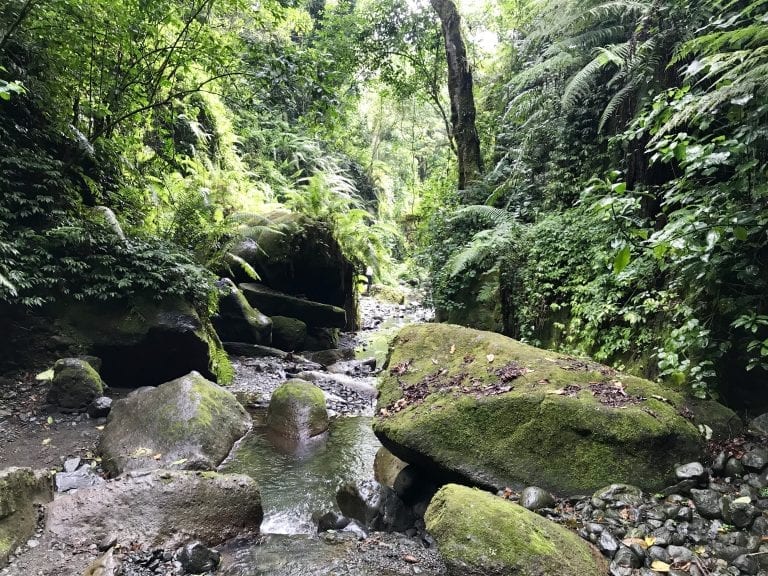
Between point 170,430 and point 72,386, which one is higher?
point 72,386

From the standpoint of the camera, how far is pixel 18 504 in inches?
128

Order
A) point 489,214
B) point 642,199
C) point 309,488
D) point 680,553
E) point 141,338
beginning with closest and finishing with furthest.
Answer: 1. point 680,553
2. point 309,488
3. point 642,199
4. point 141,338
5. point 489,214

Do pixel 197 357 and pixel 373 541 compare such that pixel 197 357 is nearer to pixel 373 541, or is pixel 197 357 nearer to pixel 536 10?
pixel 373 541

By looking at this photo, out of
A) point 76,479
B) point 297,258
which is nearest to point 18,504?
point 76,479

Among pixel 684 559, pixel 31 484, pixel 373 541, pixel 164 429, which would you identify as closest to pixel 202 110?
pixel 164 429

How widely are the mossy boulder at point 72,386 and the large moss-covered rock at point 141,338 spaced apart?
23.0 inches

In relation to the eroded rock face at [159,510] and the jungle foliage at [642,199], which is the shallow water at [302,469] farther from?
the jungle foliage at [642,199]

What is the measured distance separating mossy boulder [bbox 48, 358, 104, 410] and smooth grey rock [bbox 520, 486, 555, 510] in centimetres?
513

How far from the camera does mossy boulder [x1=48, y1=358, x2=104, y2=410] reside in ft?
18.0

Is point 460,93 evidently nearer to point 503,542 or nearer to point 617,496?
point 617,496

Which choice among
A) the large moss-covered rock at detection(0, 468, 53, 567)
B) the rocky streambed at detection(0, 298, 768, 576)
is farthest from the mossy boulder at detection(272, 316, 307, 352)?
the large moss-covered rock at detection(0, 468, 53, 567)

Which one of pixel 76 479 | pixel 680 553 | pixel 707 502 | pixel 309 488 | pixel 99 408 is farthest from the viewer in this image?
pixel 99 408

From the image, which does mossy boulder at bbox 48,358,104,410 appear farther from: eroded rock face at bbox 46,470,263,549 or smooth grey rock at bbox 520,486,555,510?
smooth grey rock at bbox 520,486,555,510

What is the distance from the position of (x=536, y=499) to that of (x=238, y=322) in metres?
7.56
